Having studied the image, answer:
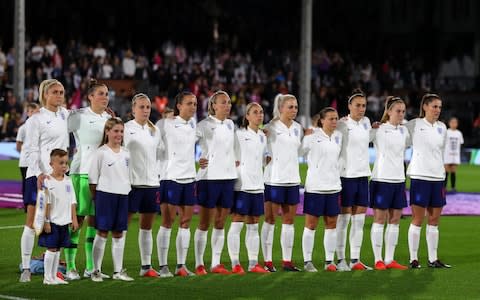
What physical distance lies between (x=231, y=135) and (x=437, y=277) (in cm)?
302

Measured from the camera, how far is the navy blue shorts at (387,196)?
52.0 feet

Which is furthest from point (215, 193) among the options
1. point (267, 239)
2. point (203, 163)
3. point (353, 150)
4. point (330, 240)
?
point (353, 150)

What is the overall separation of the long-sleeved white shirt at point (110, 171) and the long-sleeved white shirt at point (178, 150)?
0.80 meters

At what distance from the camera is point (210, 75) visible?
43062 mm

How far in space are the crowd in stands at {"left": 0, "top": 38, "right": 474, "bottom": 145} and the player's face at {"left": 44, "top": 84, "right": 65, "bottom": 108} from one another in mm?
21491

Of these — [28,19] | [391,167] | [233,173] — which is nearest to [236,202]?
[233,173]

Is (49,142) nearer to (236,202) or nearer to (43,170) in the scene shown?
(43,170)

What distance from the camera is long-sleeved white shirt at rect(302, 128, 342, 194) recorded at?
15.5 metres

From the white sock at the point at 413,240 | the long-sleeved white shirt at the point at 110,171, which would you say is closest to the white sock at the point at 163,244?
the long-sleeved white shirt at the point at 110,171

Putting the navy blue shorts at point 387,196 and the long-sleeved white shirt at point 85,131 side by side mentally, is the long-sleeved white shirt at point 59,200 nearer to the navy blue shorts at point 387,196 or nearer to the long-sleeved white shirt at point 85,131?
the long-sleeved white shirt at point 85,131

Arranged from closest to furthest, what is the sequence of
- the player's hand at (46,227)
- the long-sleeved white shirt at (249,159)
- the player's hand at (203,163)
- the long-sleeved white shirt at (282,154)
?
the player's hand at (46,227) < the player's hand at (203,163) < the long-sleeved white shirt at (249,159) < the long-sleeved white shirt at (282,154)

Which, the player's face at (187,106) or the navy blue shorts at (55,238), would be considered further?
the player's face at (187,106)

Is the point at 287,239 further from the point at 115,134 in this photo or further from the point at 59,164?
the point at 59,164

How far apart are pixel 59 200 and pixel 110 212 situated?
65 cm
